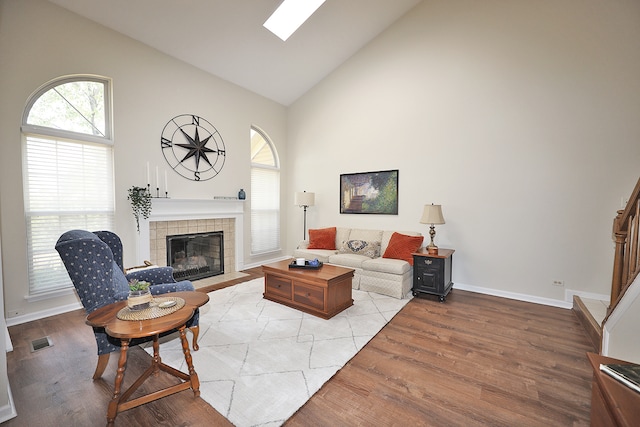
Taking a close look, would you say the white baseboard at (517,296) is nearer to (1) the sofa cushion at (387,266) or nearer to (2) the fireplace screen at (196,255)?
(1) the sofa cushion at (387,266)

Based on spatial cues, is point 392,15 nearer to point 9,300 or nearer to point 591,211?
point 591,211

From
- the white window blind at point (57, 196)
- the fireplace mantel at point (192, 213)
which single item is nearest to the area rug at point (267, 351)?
the fireplace mantel at point (192, 213)

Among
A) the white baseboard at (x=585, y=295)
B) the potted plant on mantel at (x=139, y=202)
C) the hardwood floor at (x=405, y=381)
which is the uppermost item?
the potted plant on mantel at (x=139, y=202)

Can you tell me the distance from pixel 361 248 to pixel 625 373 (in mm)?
3458

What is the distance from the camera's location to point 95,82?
362 cm

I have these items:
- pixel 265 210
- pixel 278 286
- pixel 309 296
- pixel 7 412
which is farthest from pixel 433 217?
pixel 7 412

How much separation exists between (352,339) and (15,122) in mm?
4229

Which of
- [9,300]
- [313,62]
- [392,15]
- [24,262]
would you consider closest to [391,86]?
[392,15]

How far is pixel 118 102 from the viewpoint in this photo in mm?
3689

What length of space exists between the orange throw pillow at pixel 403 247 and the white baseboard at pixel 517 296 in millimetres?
947

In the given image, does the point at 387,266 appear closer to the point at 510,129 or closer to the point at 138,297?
the point at 510,129

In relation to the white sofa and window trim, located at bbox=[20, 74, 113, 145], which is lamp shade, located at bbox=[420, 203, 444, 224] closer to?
the white sofa

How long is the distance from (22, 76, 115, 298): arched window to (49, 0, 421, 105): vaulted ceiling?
2.96 feet

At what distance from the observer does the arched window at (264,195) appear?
5.69m
